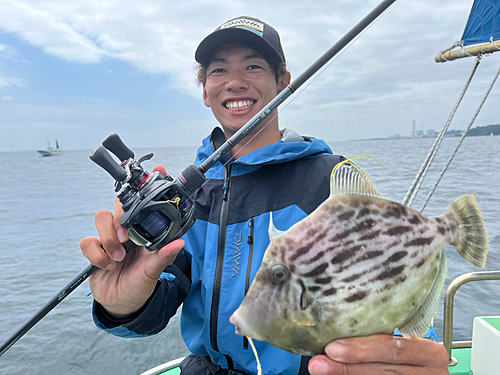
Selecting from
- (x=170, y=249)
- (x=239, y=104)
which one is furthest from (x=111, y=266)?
(x=239, y=104)

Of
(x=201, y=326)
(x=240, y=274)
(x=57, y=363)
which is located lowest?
(x=57, y=363)

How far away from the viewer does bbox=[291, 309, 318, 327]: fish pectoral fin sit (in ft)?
3.40

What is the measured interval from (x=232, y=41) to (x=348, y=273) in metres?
1.71

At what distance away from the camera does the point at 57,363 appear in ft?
22.1

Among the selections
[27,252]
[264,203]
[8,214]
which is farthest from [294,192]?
[8,214]

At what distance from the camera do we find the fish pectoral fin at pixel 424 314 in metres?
1.15

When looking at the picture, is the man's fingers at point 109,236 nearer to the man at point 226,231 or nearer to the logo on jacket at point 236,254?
the man at point 226,231

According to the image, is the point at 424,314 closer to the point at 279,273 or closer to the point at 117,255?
the point at 279,273

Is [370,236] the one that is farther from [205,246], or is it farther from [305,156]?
[205,246]

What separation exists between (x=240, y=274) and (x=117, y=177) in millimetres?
852

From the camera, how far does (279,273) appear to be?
41.3 inches

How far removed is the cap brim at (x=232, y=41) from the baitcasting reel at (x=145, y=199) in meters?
0.94

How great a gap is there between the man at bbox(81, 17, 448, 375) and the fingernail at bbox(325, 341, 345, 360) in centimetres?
72

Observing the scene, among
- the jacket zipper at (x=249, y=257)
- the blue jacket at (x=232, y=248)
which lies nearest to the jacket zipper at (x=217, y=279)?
the blue jacket at (x=232, y=248)
